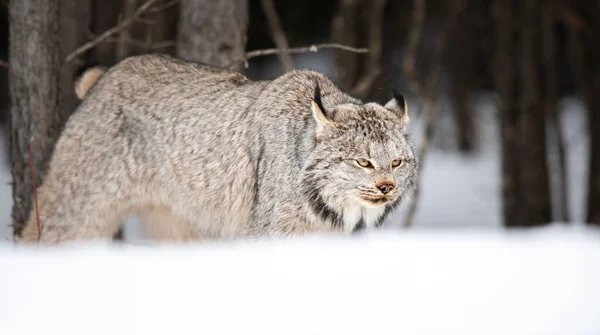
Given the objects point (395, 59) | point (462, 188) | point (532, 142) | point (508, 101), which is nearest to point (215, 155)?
point (532, 142)

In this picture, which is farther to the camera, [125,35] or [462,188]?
[462,188]

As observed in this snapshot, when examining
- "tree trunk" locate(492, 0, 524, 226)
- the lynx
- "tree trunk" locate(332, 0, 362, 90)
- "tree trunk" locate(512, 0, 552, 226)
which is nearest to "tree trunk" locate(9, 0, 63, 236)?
the lynx

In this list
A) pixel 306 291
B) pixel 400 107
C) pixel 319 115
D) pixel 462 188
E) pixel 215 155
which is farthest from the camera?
pixel 462 188

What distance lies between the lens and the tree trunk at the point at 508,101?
33.8ft

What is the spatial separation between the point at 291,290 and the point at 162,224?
2765mm

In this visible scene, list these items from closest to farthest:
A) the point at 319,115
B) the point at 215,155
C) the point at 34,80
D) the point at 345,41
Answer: the point at 319,115
the point at 215,155
the point at 34,80
the point at 345,41

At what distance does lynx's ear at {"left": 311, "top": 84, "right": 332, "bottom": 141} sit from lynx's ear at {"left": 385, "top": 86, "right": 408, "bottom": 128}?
1.66ft

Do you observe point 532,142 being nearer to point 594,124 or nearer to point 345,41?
point 594,124

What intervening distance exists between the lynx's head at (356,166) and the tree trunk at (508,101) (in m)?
5.78

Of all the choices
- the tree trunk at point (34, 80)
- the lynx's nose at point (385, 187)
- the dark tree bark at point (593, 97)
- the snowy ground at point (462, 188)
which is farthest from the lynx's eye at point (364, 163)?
the snowy ground at point (462, 188)

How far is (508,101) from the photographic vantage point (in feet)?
34.8

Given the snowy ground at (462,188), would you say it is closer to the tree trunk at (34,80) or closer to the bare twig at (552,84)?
the bare twig at (552,84)

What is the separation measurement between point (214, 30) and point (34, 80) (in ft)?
4.56

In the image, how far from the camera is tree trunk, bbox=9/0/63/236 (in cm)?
541
